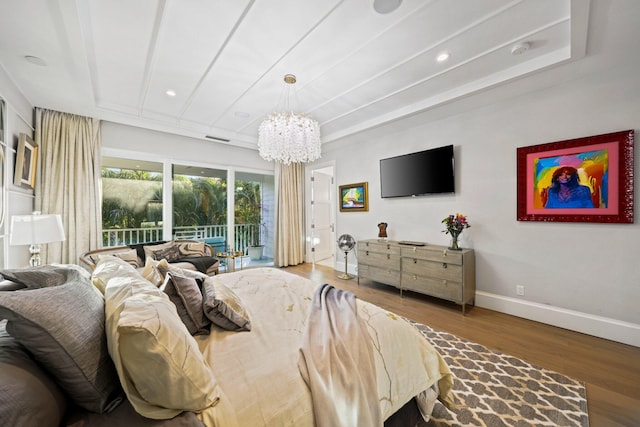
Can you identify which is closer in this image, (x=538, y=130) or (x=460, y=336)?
(x=460, y=336)

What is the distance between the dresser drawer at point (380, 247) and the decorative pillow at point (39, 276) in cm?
340

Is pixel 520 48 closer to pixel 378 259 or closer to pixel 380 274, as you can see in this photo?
pixel 378 259

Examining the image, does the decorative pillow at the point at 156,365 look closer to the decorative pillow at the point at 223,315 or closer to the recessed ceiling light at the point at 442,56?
the decorative pillow at the point at 223,315

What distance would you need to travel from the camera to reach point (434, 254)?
3168 mm

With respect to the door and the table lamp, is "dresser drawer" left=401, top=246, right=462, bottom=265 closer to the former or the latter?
the door

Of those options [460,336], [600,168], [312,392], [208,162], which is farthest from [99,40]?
[600,168]

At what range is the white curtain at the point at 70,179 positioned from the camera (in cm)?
304

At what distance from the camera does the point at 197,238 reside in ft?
15.0

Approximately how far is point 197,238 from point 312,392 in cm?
426

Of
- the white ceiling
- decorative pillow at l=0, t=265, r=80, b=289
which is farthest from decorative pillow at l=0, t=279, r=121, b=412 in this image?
the white ceiling


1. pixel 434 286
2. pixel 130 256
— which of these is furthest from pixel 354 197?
pixel 130 256

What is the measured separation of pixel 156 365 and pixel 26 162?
3412 millimetres

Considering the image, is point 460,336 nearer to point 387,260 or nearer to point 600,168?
point 387,260

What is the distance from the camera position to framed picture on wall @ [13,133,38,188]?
242cm
